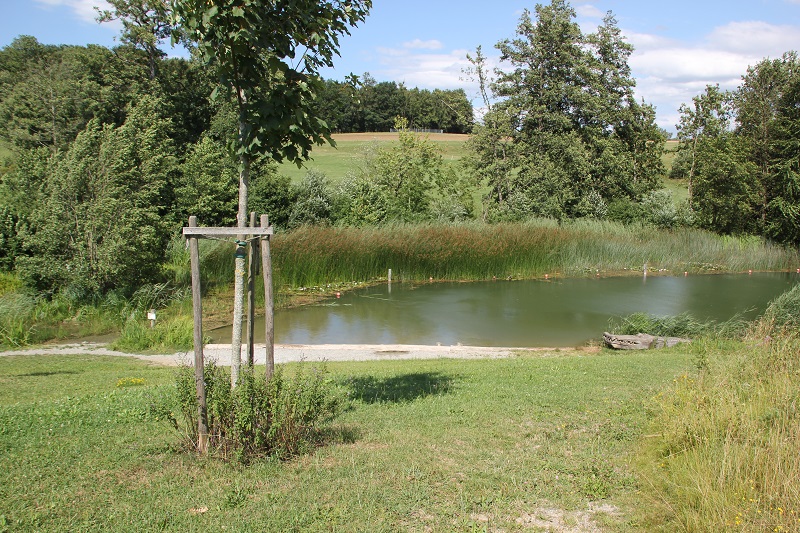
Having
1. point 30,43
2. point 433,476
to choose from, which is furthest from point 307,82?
point 30,43

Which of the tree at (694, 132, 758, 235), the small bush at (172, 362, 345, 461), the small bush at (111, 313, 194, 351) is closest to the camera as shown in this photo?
the small bush at (172, 362, 345, 461)

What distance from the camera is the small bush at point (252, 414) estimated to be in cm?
453

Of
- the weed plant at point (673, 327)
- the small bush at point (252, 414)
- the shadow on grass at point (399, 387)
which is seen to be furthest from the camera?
the weed plant at point (673, 327)

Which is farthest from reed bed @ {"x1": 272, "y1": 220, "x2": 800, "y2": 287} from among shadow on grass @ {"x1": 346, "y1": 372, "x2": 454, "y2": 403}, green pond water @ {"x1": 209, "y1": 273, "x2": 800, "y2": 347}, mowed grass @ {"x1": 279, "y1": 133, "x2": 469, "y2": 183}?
mowed grass @ {"x1": 279, "y1": 133, "x2": 469, "y2": 183}

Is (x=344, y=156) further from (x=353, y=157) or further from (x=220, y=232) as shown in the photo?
(x=220, y=232)

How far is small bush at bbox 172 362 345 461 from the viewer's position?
4.53m

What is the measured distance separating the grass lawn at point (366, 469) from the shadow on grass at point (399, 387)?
0.05 meters

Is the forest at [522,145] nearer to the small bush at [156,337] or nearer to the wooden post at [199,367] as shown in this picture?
the small bush at [156,337]

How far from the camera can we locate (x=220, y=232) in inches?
187

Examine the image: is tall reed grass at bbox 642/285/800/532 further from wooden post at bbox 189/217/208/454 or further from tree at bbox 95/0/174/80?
tree at bbox 95/0/174/80

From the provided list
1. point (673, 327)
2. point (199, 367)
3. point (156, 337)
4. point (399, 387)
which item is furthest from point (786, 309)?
point (156, 337)

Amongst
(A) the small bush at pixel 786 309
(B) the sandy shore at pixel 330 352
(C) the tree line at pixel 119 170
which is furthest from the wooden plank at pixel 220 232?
(A) the small bush at pixel 786 309

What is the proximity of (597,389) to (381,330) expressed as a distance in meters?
8.14

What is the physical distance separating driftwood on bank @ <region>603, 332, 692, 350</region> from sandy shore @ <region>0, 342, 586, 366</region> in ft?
2.48
